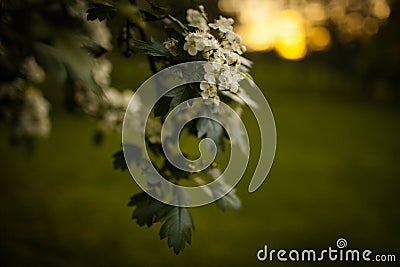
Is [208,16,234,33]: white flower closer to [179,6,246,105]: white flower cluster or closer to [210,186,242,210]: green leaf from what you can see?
[179,6,246,105]: white flower cluster

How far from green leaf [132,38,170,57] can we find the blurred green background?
752 millimetres

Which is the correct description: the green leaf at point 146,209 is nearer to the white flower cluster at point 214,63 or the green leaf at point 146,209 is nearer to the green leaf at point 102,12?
the white flower cluster at point 214,63

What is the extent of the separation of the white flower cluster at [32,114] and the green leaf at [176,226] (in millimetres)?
2167

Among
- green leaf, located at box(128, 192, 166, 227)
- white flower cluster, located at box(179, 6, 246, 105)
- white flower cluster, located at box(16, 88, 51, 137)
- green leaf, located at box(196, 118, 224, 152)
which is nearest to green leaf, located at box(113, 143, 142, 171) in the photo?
green leaf, located at box(128, 192, 166, 227)

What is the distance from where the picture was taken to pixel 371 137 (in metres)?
11.6

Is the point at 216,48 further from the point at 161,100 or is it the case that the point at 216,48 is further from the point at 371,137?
the point at 371,137

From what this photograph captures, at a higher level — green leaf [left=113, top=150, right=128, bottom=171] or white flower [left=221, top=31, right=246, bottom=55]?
white flower [left=221, top=31, right=246, bottom=55]

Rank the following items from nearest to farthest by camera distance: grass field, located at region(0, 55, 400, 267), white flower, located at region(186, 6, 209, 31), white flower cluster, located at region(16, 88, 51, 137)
A: white flower, located at region(186, 6, 209, 31) < white flower cluster, located at region(16, 88, 51, 137) < grass field, located at region(0, 55, 400, 267)

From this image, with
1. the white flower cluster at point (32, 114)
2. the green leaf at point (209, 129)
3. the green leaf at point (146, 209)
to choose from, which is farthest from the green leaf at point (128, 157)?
the white flower cluster at point (32, 114)

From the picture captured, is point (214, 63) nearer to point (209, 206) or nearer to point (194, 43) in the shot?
point (194, 43)

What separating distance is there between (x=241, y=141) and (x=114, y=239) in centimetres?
274

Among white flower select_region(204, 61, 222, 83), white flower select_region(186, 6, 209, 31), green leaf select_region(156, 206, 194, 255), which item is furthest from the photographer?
white flower select_region(186, 6, 209, 31)

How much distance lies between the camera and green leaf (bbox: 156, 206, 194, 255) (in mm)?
1485

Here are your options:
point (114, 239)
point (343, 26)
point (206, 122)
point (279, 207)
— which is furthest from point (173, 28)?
point (343, 26)
